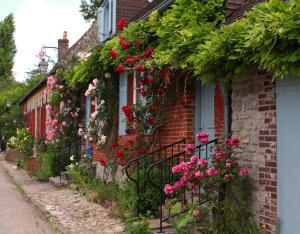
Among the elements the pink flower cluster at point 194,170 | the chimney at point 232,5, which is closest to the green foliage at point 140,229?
the pink flower cluster at point 194,170

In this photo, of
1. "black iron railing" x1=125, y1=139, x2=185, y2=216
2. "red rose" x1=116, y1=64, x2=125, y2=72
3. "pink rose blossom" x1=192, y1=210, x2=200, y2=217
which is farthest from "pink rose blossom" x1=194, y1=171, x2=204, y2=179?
"red rose" x1=116, y1=64, x2=125, y2=72

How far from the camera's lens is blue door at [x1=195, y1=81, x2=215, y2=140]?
797 cm

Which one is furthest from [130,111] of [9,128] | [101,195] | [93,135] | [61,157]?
[9,128]

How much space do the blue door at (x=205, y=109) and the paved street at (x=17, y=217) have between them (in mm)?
3110

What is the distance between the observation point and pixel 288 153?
544cm

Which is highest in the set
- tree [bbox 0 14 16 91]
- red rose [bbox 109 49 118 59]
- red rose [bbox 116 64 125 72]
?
tree [bbox 0 14 16 91]

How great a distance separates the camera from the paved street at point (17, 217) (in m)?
8.05

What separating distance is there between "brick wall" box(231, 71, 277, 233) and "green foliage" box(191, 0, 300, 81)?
1.29ft

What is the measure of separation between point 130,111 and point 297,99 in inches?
173

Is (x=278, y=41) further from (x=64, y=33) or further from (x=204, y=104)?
(x=64, y=33)

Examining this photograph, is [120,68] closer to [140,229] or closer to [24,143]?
[140,229]

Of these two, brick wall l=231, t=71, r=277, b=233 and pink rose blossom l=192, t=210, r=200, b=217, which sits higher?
brick wall l=231, t=71, r=277, b=233

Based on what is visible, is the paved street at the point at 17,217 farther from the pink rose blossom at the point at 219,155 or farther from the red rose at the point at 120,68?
the pink rose blossom at the point at 219,155

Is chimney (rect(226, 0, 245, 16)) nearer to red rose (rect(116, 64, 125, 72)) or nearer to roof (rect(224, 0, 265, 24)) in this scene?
roof (rect(224, 0, 265, 24))
